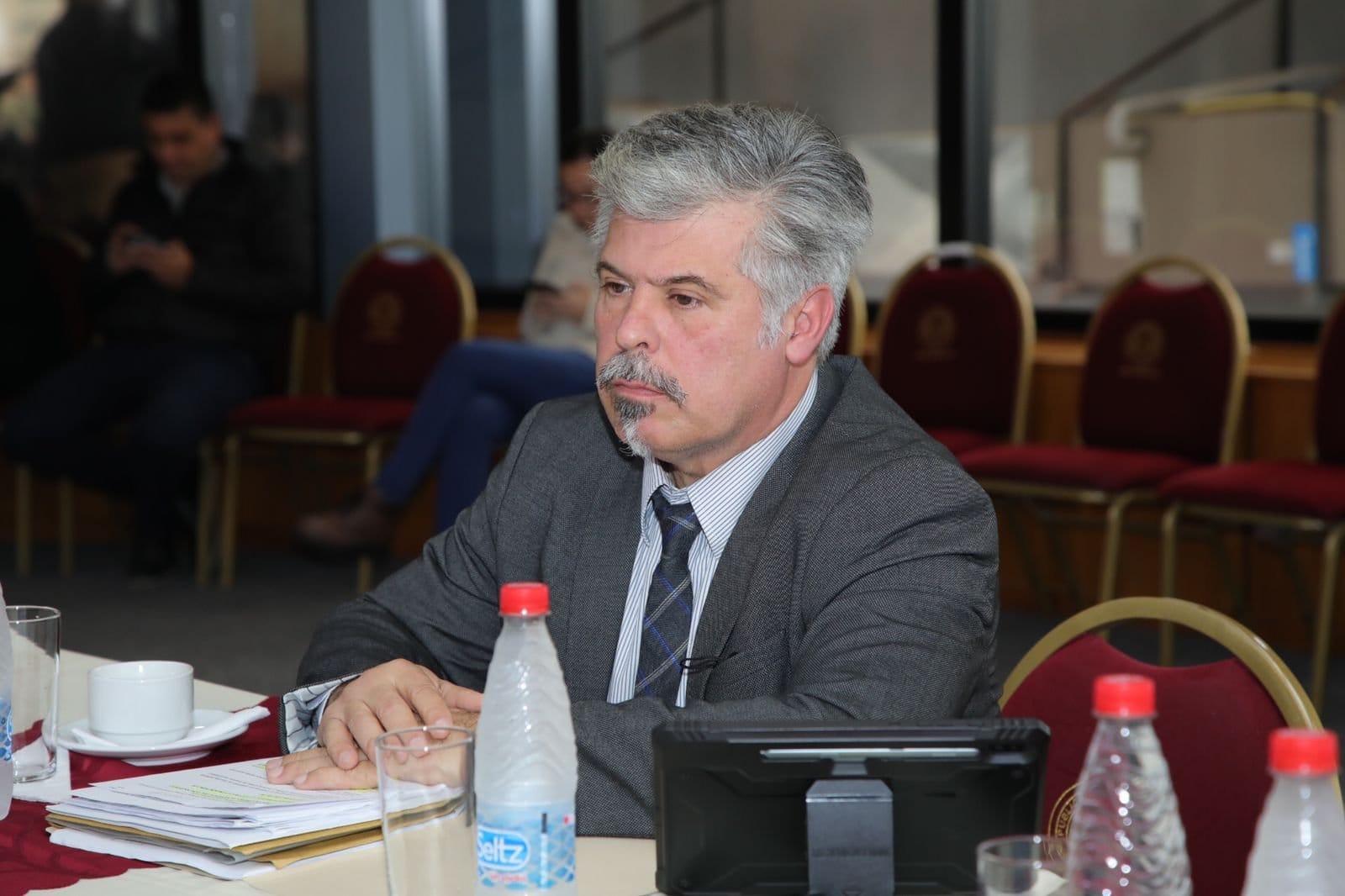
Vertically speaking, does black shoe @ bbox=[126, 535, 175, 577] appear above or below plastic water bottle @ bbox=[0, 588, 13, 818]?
below

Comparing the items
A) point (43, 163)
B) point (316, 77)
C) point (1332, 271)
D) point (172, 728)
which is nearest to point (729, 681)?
point (172, 728)

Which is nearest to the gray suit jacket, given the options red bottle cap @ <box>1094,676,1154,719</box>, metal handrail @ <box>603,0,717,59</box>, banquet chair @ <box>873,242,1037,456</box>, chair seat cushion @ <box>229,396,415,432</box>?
red bottle cap @ <box>1094,676,1154,719</box>

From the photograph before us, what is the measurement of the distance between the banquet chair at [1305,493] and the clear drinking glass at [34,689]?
2.77 meters

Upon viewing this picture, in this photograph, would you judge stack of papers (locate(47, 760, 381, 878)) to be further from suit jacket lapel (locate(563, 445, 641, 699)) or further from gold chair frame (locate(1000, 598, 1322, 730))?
gold chair frame (locate(1000, 598, 1322, 730))

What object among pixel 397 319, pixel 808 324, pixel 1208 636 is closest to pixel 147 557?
pixel 397 319

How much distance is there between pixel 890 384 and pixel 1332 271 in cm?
133

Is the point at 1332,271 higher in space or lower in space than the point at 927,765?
higher

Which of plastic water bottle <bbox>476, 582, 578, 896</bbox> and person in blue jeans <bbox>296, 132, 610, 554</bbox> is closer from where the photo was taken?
plastic water bottle <bbox>476, 582, 578, 896</bbox>

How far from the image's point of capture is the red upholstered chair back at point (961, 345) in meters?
4.36

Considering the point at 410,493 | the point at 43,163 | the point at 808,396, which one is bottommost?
the point at 410,493

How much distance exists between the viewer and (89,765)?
4.85ft

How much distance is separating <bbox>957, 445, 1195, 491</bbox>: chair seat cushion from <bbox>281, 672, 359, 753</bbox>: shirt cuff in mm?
2672

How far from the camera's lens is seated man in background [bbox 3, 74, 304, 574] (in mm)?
5301

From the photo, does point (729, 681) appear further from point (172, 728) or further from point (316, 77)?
point (316, 77)
